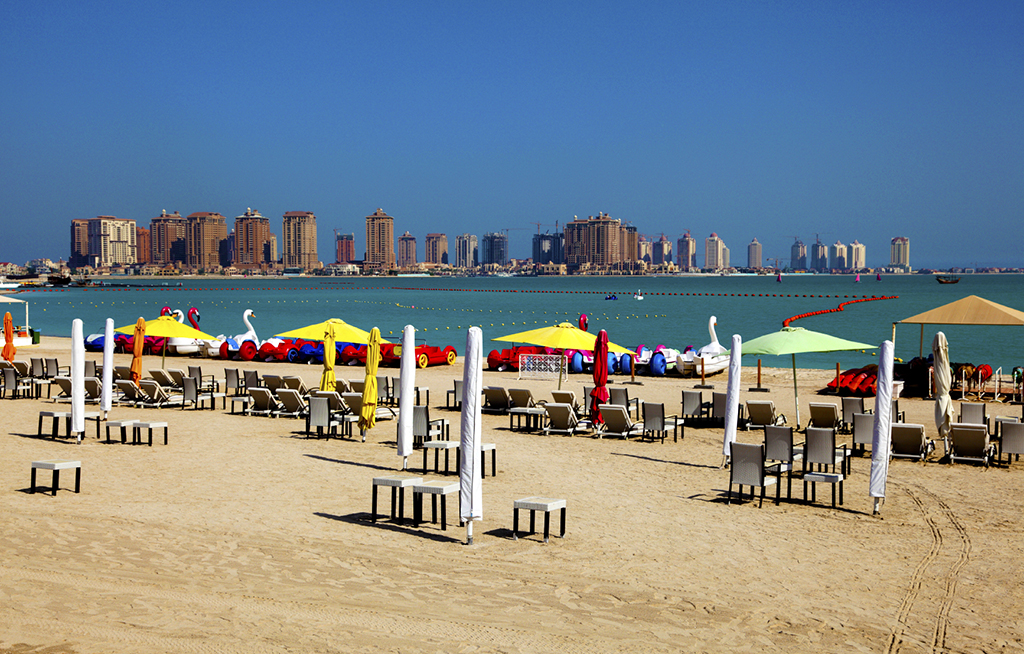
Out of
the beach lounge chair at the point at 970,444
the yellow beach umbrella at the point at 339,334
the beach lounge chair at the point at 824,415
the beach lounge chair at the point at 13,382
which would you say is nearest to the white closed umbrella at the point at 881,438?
the beach lounge chair at the point at 970,444

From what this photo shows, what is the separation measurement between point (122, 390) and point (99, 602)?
11418mm

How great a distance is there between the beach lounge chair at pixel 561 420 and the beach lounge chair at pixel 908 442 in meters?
4.44

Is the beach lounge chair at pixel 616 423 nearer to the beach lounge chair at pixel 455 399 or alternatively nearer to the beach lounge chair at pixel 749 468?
the beach lounge chair at pixel 455 399

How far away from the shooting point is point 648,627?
5.97 metres

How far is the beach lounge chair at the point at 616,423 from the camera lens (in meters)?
13.8

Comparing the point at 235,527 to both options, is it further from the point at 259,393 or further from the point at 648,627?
the point at 259,393

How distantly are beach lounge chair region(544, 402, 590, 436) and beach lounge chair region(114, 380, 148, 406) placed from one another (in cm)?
716

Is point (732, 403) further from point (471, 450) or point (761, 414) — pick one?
point (471, 450)

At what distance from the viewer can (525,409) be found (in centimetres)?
1484

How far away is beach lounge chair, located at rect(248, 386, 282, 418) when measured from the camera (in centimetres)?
1537

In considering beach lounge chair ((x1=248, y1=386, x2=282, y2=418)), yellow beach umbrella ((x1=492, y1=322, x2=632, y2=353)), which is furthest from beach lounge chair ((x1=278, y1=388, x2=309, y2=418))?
yellow beach umbrella ((x1=492, y1=322, x2=632, y2=353))

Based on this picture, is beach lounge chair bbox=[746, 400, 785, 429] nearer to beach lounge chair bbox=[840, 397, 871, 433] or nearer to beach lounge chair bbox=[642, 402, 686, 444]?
beach lounge chair bbox=[840, 397, 871, 433]

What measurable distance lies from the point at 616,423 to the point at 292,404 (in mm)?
5132

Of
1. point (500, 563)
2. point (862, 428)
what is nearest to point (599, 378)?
point (862, 428)
